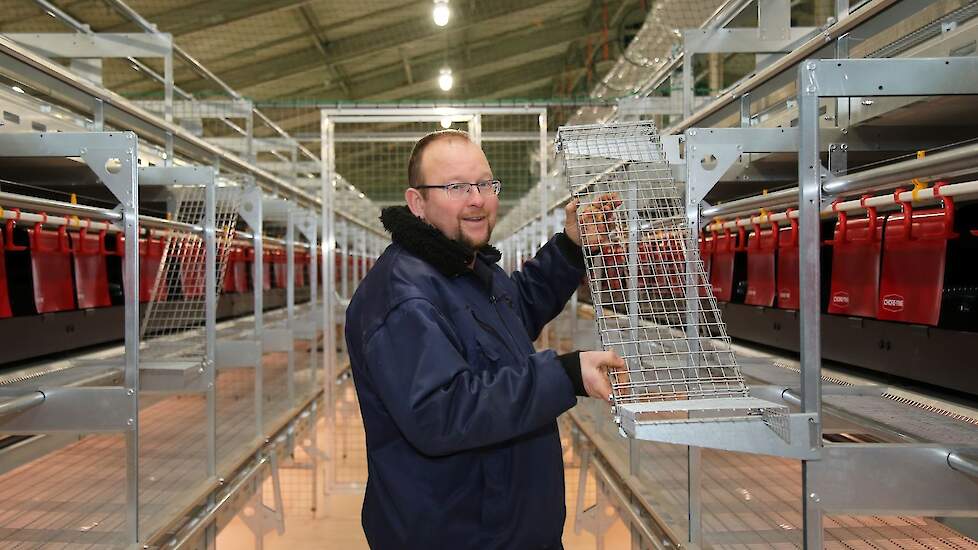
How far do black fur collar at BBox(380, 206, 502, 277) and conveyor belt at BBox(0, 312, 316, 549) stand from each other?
198 centimetres

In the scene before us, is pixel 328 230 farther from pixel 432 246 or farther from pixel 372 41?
pixel 372 41

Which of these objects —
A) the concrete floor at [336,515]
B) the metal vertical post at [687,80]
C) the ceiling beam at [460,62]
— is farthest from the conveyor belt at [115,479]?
the ceiling beam at [460,62]

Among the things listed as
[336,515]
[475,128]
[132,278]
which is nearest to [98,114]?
[132,278]

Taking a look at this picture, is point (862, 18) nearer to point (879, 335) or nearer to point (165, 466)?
point (879, 335)

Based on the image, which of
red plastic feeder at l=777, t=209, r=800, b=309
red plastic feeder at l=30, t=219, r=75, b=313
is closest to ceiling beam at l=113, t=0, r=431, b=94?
red plastic feeder at l=30, t=219, r=75, b=313

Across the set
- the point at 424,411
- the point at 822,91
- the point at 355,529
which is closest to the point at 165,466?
the point at 355,529

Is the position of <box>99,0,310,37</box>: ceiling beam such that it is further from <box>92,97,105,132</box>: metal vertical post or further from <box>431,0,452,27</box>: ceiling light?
<box>92,97,105,132</box>: metal vertical post

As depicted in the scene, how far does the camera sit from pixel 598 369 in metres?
1.42

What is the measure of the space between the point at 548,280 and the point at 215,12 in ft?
24.9

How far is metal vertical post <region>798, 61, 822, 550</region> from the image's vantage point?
149cm

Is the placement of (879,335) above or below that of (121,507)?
above

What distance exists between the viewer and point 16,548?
2791mm

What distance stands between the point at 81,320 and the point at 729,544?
121 inches

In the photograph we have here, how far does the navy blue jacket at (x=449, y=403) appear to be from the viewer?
55.7 inches
